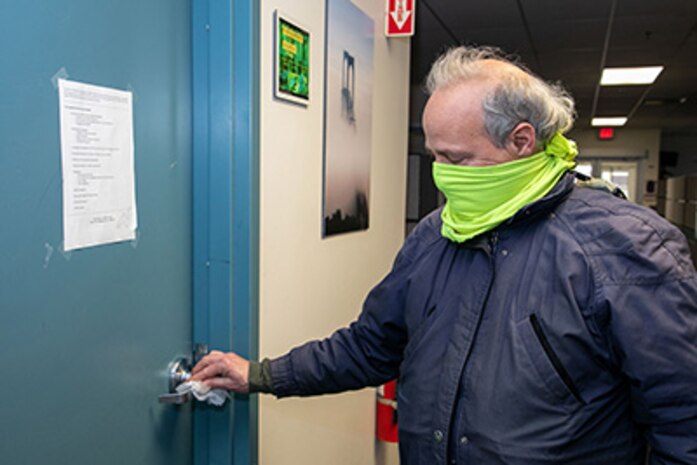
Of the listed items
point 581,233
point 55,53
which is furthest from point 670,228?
point 55,53

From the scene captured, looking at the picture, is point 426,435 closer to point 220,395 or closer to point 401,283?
point 401,283

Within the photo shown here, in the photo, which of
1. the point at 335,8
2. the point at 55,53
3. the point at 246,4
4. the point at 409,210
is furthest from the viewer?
the point at 409,210

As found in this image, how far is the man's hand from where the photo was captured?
1316 mm

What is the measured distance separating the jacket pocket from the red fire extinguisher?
1571 mm

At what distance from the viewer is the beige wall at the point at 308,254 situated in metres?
1.46

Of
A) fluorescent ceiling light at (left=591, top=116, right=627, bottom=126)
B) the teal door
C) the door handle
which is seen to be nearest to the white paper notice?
the teal door

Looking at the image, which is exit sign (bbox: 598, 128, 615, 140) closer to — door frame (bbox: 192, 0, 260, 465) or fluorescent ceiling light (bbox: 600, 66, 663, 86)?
fluorescent ceiling light (bbox: 600, 66, 663, 86)

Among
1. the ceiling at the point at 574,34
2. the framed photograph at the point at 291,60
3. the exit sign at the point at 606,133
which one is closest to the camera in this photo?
the framed photograph at the point at 291,60

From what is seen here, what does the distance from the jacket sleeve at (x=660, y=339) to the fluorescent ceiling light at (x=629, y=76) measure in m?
5.64

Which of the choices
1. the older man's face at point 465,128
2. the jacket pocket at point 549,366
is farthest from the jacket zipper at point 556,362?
the older man's face at point 465,128

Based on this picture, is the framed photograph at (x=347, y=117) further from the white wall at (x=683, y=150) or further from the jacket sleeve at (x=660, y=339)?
the white wall at (x=683, y=150)

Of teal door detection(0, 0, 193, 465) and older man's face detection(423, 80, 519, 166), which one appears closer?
teal door detection(0, 0, 193, 465)

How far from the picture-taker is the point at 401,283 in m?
1.35

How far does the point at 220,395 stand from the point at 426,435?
1.52ft
